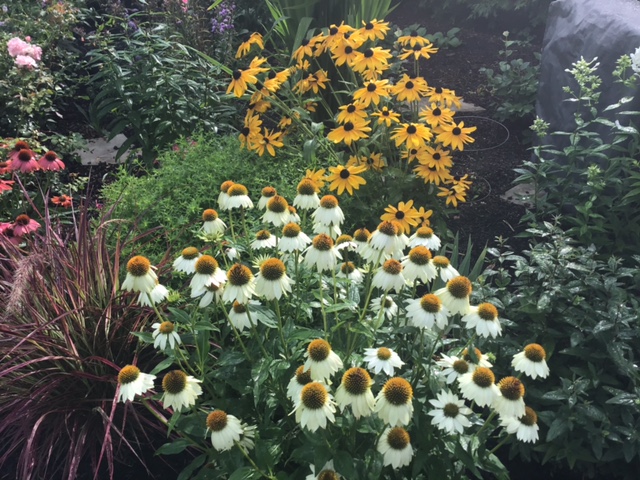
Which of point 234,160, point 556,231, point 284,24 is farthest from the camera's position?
point 284,24

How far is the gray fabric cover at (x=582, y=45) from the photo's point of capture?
2.72m

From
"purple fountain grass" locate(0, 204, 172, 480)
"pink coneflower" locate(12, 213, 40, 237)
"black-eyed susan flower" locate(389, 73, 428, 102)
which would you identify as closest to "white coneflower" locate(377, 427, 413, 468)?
"purple fountain grass" locate(0, 204, 172, 480)

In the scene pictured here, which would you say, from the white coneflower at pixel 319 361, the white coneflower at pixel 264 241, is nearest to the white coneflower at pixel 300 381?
the white coneflower at pixel 319 361

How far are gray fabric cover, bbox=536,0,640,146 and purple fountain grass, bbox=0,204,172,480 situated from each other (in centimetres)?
221

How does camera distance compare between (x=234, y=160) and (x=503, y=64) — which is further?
(x=503, y=64)

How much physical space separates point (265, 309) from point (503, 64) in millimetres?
3051

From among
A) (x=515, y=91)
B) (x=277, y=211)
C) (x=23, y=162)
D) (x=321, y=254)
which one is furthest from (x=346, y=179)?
(x=515, y=91)

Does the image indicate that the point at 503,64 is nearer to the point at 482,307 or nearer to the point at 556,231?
the point at 556,231

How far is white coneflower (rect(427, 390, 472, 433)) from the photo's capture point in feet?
4.35

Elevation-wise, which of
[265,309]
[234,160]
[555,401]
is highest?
[265,309]

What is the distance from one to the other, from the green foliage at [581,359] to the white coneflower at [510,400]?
54 centimetres

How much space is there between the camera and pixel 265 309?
156cm

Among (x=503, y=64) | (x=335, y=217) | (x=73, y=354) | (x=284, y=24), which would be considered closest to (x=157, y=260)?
(x=73, y=354)

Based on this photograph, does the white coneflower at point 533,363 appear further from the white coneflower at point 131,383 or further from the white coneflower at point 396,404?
the white coneflower at point 131,383
